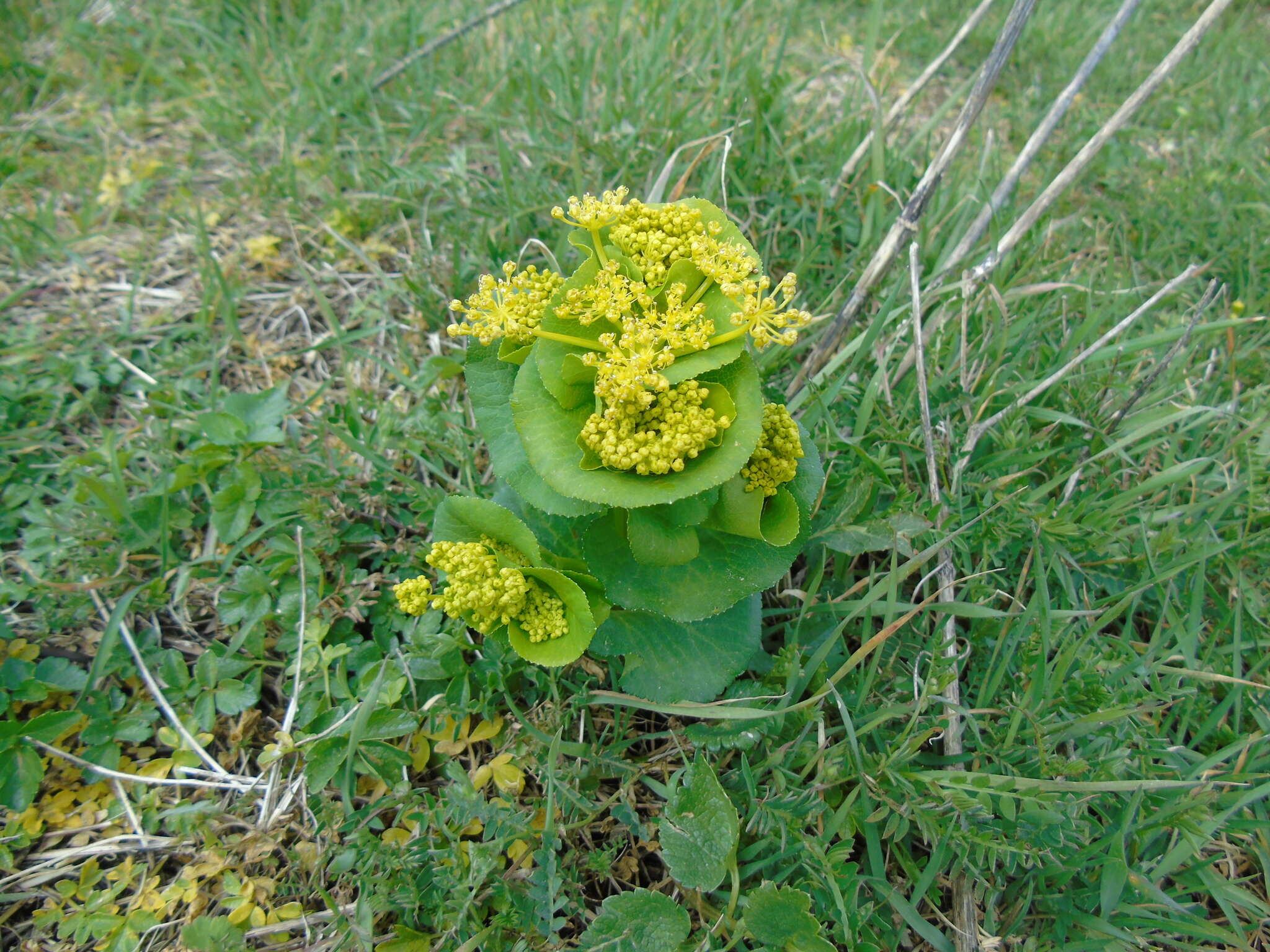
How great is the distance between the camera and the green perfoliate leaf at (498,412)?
203cm

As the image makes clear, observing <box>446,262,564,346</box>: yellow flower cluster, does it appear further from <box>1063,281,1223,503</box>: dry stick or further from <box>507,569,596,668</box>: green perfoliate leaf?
<box>1063,281,1223,503</box>: dry stick

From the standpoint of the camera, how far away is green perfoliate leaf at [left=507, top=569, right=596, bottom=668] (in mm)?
1958

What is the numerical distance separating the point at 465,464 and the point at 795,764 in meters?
1.45

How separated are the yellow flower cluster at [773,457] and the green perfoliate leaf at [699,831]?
77cm

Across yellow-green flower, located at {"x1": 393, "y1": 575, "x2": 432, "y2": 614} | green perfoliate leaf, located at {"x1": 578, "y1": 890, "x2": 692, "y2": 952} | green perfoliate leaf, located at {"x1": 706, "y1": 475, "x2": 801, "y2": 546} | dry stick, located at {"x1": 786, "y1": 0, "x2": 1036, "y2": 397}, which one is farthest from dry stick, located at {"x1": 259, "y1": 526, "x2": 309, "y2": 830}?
dry stick, located at {"x1": 786, "y1": 0, "x2": 1036, "y2": 397}

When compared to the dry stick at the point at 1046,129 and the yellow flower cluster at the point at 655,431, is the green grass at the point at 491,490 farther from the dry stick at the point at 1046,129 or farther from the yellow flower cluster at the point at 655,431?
the yellow flower cluster at the point at 655,431

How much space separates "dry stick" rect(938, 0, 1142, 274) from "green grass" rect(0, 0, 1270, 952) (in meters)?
0.26

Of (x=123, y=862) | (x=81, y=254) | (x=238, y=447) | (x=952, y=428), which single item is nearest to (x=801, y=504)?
(x=952, y=428)

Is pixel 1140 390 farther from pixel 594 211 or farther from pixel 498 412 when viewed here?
pixel 498 412

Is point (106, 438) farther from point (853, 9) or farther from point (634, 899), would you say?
point (853, 9)

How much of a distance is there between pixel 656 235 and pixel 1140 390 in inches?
71.7

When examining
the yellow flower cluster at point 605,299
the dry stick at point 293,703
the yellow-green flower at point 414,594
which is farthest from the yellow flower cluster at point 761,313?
the dry stick at point 293,703

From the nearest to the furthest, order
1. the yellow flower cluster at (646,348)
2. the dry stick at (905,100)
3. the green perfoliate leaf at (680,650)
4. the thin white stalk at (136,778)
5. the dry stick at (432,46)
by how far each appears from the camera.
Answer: the yellow flower cluster at (646,348) < the green perfoliate leaf at (680,650) < the thin white stalk at (136,778) < the dry stick at (905,100) < the dry stick at (432,46)

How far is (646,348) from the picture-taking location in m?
1.71
